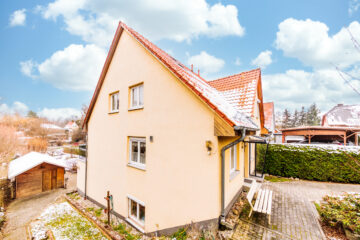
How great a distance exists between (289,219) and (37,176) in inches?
728

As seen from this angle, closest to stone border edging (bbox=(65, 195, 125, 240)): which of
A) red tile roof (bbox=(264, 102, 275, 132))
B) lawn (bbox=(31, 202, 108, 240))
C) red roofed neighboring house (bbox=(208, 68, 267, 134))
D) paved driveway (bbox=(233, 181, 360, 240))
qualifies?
lawn (bbox=(31, 202, 108, 240))

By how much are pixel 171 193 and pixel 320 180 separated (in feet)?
37.5

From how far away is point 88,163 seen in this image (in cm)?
1000

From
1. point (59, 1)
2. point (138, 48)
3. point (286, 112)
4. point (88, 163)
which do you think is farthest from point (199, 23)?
point (286, 112)

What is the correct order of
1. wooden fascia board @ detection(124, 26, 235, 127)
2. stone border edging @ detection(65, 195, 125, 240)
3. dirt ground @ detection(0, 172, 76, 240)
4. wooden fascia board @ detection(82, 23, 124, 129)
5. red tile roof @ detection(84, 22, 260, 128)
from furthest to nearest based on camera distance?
wooden fascia board @ detection(82, 23, 124, 129), dirt ground @ detection(0, 172, 76, 240), stone border edging @ detection(65, 195, 125, 240), red tile roof @ detection(84, 22, 260, 128), wooden fascia board @ detection(124, 26, 235, 127)

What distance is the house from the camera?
4676 millimetres

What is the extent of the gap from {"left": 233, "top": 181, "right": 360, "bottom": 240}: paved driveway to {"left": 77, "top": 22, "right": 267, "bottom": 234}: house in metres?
0.97

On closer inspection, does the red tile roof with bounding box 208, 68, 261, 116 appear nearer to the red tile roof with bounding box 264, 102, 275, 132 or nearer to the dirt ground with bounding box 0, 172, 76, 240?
the red tile roof with bounding box 264, 102, 275, 132

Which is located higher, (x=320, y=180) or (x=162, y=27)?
(x=162, y=27)

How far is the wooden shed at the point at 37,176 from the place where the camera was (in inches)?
483

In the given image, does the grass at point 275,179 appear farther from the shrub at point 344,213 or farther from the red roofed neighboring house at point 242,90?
the red roofed neighboring house at point 242,90

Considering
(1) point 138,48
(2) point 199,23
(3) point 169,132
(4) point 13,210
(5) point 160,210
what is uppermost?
(2) point 199,23

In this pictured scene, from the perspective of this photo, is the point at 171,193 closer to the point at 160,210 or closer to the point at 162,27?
the point at 160,210

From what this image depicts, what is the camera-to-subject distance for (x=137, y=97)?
275 inches
